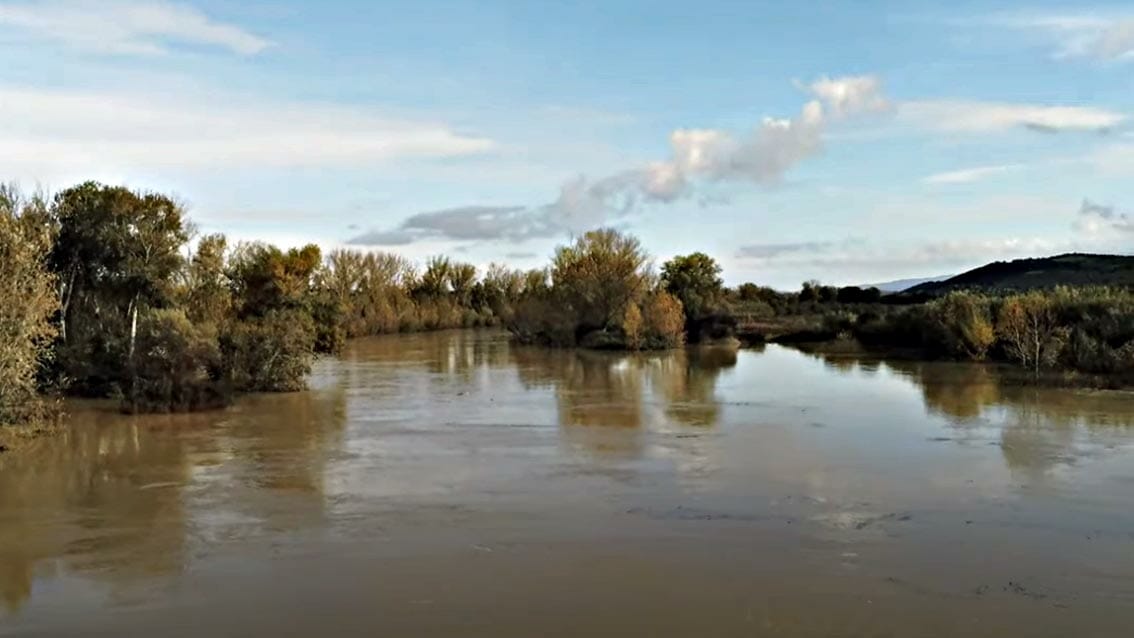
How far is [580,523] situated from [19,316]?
9489mm

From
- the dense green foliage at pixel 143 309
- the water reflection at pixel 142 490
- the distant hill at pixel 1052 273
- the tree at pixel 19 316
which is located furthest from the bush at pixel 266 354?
the distant hill at pixel 1052 273

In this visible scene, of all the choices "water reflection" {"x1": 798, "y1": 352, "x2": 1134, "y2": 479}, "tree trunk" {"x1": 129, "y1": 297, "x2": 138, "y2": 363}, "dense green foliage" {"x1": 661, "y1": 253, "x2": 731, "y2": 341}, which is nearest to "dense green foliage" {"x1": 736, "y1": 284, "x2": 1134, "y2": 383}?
"water reflection" {"x1": 798, "y1": 352, "x2": 1134, "y2": 479}

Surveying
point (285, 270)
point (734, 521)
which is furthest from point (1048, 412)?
point (285, 270)

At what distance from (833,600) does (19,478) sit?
9751 mm

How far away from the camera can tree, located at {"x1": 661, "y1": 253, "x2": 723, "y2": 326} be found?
40562mm

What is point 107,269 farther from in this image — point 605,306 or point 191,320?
point 605,306

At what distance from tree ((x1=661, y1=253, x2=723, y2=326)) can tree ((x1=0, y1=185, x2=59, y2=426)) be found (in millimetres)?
28405

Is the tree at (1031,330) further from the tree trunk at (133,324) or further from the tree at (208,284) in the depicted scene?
the tree trunk at (133,324)

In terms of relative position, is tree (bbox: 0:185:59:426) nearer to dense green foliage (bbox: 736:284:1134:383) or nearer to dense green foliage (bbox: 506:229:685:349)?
dense green foliage (bbox: 736:284:1134:383)

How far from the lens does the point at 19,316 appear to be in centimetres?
1388

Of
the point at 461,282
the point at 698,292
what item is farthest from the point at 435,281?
the point at 698,292

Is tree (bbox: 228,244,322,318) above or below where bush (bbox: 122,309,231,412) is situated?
above

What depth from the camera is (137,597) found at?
23.5 feet

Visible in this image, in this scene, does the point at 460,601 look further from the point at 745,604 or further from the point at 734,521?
the point at 734,521
